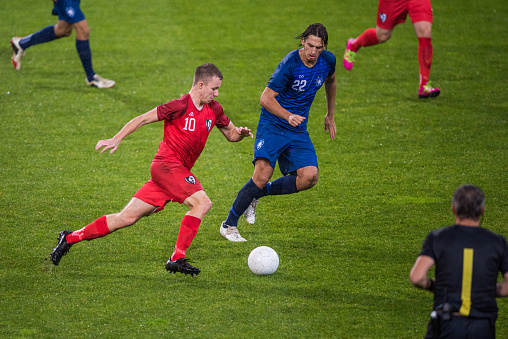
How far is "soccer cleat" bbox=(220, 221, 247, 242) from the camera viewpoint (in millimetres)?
6062

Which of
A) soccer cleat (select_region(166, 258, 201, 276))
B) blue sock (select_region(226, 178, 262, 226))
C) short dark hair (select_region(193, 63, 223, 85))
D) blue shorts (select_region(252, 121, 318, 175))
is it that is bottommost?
soccer cleat (select_region(166, 258, 201, 276))

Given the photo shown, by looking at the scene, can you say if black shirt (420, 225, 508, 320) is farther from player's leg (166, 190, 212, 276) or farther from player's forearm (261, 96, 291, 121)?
player's forearm (261, 96, 291, 121)

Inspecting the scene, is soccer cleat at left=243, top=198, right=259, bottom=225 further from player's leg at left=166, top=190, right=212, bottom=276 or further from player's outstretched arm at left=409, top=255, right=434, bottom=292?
player's outstretched arm at left=409, top=255, right=434, bottom=292

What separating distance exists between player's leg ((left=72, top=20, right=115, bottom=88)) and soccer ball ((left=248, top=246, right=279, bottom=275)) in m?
5.66

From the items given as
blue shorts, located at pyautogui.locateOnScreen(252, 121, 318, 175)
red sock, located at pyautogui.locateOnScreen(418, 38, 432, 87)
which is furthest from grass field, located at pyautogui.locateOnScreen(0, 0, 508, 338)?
blue shorts, located at pyautogui.locateOnScreen(252, 121, 318, 175)

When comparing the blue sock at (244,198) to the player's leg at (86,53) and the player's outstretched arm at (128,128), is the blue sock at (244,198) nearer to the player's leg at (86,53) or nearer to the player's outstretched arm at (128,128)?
the player's outstretched arm at (128,128)

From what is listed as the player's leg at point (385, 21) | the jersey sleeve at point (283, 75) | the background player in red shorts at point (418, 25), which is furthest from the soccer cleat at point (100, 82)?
the jersey sleeve at point (283, 75)

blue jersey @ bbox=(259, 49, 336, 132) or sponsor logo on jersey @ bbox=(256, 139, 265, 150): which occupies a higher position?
blue jersey @ bbox=(259, 49, 336, 132)

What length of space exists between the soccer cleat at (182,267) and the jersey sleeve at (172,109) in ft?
3.88

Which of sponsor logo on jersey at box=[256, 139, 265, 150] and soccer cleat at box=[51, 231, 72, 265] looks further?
sponsor logo on jersey at box=[256, 139, 265, 150]

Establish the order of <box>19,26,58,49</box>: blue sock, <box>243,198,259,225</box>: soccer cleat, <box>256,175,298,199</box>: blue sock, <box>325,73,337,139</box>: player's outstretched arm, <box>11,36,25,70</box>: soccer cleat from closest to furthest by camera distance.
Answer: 1. <box>256,175,298,199</box>: blue sock
2. <box>325,73,337,139</box>: player's outstretched arm
3. <box>243,198,259,225</box>: soccer cleat
4. <box>19,26,58,49</box>: blue sock
5. <box>11,36,25,70</box>: soccer cleat

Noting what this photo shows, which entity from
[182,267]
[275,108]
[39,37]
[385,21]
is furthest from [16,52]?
[182,267]

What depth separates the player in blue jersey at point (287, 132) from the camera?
5836 mm

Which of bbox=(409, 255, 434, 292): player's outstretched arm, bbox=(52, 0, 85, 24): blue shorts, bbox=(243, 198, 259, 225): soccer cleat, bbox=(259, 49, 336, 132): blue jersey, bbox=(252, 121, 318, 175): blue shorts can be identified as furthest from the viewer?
bbox=(52, 0, 85, 24): blue shorts
